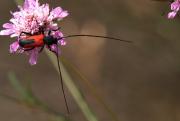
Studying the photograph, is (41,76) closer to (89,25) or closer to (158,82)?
(89,25)

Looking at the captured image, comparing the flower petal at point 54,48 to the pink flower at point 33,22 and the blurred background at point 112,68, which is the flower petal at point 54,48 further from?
the blurred background at point 112,68

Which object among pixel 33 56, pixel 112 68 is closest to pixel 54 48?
pixel 33 56

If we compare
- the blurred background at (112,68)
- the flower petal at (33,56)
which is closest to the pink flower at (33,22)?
the flower petal at (33,56)

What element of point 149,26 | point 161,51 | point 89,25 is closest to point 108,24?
point 89,25

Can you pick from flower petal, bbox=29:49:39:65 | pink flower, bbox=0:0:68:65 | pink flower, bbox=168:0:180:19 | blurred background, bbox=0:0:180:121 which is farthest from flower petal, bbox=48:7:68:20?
blurred background, bbox=0:0:180:121

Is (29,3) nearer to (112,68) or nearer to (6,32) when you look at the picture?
(6,32)

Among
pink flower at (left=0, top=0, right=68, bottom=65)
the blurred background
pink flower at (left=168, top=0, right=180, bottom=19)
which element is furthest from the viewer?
the blurred background

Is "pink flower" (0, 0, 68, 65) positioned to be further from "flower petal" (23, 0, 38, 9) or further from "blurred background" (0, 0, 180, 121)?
"blurred background" (0, 0, 180, 121)
